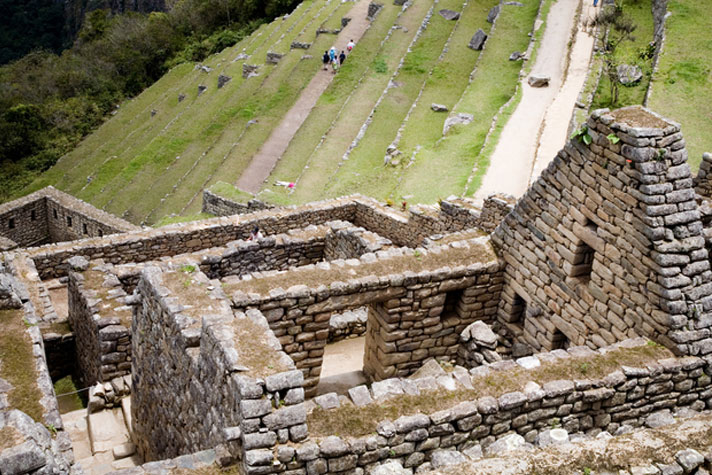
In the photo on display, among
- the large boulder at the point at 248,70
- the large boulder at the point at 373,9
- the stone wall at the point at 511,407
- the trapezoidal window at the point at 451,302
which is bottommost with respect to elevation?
the large boulder at the point at 248,70

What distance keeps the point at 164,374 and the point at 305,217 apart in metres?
10.3

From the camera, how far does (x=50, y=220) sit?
36875 mm

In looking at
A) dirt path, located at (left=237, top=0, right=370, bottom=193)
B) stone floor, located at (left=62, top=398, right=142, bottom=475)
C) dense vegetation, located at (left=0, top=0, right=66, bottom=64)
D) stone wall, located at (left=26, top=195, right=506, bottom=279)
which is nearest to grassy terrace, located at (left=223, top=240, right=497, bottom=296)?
stone floor, located at (left=62, top=398, right=142, bottom=475)

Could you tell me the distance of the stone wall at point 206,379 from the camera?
23.9 feet

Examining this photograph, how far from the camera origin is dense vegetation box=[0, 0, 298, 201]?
62.5 m

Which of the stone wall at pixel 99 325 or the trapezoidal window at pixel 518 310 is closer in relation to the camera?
the trapezoidal window at pixel 518 310

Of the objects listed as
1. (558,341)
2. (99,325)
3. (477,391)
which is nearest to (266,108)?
(99,325)

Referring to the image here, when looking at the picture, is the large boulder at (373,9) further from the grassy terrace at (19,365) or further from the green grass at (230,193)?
the grassy terrace at (19,365)

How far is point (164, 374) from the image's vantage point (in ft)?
32.6

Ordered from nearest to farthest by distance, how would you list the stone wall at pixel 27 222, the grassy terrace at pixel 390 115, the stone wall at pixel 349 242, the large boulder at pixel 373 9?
the stone wall at pixel 349 242 → the grassy terrace at pixel 390 115 → the stone wall at pixel 27 222 → the large boulder at pixel 373 9

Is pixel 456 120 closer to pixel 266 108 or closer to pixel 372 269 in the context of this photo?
pixel 266 108

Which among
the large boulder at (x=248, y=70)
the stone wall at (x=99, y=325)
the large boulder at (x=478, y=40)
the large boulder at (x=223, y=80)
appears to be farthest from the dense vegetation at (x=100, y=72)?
the stone wall at (x=99, y=325)

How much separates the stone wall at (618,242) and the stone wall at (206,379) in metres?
4.42

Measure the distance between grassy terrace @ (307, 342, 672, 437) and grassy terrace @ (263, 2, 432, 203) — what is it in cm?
2007
